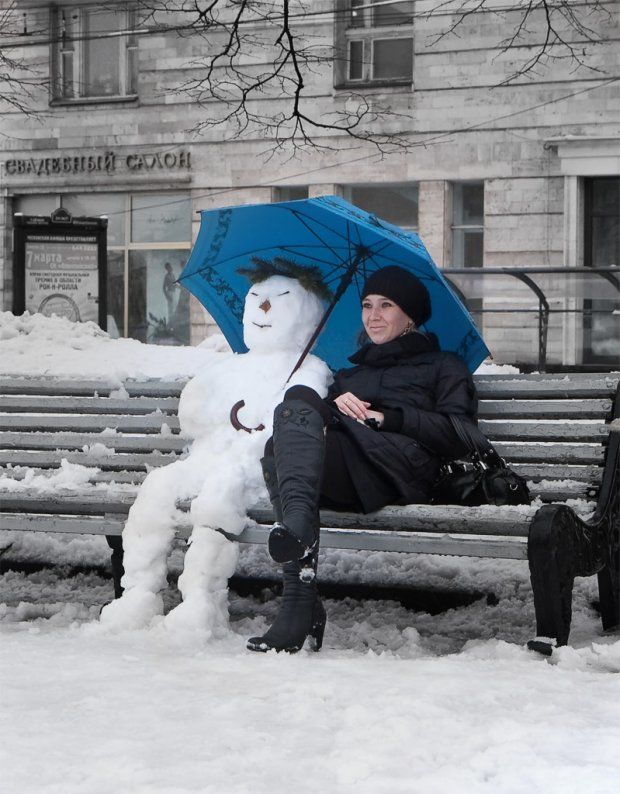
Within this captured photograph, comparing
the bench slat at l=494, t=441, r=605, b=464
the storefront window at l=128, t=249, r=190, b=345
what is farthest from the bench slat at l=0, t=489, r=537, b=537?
the storefront window at l=128, t=249, r=190, b=345

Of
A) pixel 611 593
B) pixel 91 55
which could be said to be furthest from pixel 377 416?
pixel 91 55

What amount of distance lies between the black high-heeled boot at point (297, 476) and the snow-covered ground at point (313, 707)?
0.35 metres

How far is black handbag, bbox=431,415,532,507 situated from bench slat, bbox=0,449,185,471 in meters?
1.30

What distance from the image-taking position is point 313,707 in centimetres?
349

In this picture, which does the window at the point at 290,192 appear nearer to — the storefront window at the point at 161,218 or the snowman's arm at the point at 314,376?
the storefront window at the point at 161,218

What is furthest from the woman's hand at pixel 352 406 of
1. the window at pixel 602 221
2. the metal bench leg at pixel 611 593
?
the window at pixel 602 221

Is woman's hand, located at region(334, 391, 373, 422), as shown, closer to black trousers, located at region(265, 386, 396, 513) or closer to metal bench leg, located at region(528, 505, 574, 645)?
black trousers, located at region(265, 386, 396, 513)

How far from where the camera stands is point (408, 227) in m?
19.8

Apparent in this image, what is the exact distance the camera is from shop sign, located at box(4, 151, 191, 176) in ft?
68.6

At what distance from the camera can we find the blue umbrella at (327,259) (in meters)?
5.16

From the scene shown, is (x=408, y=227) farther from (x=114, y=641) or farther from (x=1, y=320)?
(x=114, y=641)

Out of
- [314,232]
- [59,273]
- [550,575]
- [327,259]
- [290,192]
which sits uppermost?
[290,192]

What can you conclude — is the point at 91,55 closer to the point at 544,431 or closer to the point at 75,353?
the point at 75,353

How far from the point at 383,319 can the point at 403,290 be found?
0.13 m
